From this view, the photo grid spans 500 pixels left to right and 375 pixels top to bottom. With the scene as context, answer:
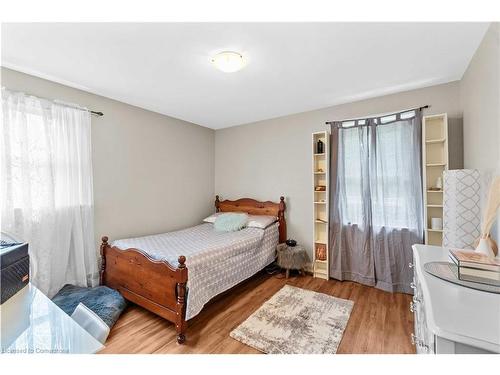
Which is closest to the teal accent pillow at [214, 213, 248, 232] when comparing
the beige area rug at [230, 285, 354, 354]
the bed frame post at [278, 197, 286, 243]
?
the bed frame post at [278, 197, 286, 243]

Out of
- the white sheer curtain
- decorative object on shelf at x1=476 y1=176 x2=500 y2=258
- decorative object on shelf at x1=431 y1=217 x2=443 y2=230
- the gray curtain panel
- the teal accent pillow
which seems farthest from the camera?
the teal accent pillow

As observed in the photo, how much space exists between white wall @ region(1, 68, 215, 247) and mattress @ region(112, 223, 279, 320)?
0.44m

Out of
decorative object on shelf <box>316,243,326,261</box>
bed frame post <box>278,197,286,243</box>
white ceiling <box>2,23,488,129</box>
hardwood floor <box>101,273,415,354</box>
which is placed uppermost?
white ceiling <box>2,23,488,129</box>

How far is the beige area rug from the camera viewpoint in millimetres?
1819

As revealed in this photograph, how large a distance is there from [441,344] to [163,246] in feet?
7.96

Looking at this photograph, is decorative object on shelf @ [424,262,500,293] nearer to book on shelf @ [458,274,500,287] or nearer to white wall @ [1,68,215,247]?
book on shelf @ [458,274,500,287]

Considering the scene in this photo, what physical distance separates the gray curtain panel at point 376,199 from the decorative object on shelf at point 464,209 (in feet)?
2.97

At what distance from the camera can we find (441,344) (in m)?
0.73

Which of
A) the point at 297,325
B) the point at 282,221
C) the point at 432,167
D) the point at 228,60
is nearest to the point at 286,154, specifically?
the point at 282,221

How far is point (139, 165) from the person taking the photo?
3131 millimetres

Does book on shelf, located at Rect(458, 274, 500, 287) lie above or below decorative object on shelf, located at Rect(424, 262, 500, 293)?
above

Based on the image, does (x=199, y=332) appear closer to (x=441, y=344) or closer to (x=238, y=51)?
(x=441, y=344)

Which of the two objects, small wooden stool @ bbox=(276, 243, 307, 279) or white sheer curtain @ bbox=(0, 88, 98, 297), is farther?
small wooden stool @ bbox=(276, 243, 307, 279)
